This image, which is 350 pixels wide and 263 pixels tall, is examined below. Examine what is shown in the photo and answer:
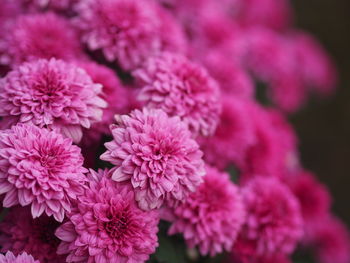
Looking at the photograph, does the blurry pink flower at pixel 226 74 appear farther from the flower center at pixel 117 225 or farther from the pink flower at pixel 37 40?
the flower center at pixel 117 225

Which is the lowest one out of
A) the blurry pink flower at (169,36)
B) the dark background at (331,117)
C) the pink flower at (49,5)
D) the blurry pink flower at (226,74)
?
the dark background at (331,117)

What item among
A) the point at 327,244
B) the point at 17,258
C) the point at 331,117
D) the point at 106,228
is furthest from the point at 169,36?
the point at 331,117

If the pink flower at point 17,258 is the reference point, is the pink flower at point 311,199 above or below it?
below

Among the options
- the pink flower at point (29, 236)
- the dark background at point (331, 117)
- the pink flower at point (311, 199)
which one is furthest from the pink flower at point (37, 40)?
the dark background at point (331, 117)

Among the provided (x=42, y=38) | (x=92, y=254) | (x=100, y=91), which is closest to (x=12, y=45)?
(x=42, y=38)

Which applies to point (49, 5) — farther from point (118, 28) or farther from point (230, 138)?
point (230, 138)

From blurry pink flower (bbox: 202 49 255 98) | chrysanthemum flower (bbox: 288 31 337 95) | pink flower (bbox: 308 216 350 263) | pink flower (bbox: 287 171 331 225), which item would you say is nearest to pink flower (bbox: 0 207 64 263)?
blurry pink flower (bbox: 202 49 255 98)
